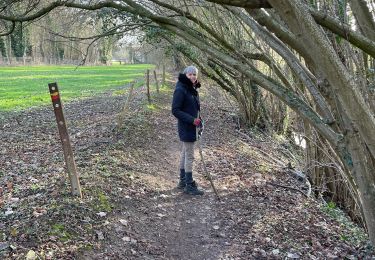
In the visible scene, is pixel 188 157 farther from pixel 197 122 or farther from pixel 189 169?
pixel 197 122

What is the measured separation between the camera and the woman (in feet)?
23.3

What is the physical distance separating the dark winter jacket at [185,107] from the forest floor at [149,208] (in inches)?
44.8

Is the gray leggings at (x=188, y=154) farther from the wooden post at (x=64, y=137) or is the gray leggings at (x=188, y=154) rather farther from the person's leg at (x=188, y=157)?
the wooden post at (x=64, y=137)

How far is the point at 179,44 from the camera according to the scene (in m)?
14.6

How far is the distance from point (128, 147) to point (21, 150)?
8.05 feet

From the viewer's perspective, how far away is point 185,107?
7.23 meters

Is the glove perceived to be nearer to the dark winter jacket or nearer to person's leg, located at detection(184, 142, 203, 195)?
the dark winter jacket

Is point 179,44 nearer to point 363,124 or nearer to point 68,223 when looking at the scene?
point 68,223

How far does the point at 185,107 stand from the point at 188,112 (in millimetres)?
104

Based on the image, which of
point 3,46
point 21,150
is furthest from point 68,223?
point 3,46

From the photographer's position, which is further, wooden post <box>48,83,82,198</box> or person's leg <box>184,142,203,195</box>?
person's leg <box>184,142,203,195</box>

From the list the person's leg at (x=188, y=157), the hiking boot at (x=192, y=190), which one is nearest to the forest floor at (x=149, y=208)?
the hiking boot at (x=192, y=190)

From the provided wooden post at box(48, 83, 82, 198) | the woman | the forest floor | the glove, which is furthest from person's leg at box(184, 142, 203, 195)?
wooden post at box(48, 83, 82, 198)

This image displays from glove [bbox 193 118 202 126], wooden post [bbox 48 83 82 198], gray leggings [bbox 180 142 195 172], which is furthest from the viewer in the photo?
gray leggings [bbox 180 142 195 172]
